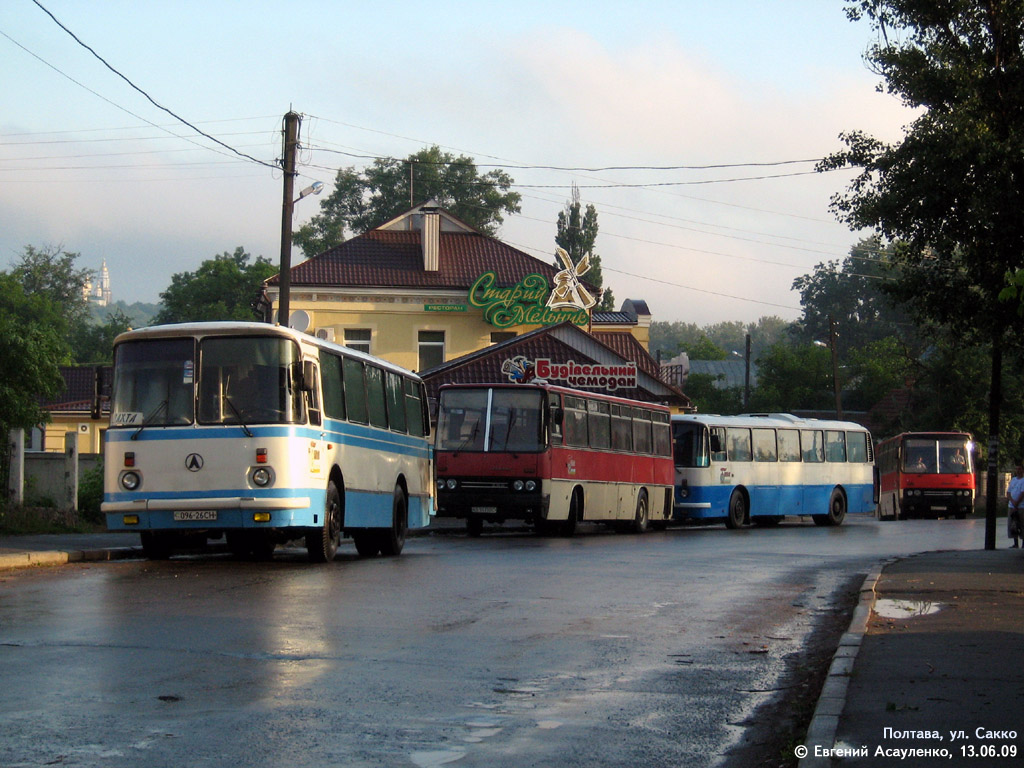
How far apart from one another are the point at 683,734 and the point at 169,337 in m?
11.8

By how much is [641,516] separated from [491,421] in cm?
674

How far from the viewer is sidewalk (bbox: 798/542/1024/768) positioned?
5.93 meters

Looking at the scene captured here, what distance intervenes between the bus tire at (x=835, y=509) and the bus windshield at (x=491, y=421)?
17.2 m

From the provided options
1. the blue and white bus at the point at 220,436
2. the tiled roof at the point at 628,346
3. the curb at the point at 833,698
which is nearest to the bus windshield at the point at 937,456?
the tiled roof at the point at 628,346

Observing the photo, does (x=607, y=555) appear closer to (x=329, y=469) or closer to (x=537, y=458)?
(x=329, y=469)

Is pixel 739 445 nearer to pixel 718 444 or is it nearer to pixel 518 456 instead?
pixel 718 444

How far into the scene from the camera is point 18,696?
7289mm

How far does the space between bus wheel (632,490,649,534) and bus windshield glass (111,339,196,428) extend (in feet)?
59.7

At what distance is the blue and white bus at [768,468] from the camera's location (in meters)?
37.5

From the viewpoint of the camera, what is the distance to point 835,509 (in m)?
43.6

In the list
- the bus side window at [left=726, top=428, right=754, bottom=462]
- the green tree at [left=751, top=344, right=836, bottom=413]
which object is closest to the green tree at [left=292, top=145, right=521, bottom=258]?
the green tree at [left=751, top=344, right=836, bottom=413]

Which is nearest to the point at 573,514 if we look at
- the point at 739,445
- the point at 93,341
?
the point at 739,445

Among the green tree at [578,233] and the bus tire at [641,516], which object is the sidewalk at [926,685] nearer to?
the bus tire at [641,516]

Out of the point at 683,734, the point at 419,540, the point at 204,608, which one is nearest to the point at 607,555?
the point at 419,540
